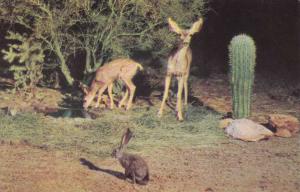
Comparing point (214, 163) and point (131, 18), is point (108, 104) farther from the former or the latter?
point (214, 163)

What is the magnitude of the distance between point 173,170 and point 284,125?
3.14m

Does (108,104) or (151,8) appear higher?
(151,8)

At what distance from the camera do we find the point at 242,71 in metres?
12.4

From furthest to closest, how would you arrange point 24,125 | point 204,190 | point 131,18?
point 131,18, point 24,125, point 204,190

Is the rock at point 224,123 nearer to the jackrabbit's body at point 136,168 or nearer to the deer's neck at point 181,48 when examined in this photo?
the deer's neck at point 181,48

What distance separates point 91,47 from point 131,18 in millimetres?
1097

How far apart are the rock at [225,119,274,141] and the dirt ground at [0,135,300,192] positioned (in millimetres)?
290

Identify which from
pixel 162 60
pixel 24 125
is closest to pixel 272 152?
pixel 24 125

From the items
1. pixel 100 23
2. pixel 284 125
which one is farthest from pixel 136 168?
pixel 100 23

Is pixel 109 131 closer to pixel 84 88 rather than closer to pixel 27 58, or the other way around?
pixel 84 88

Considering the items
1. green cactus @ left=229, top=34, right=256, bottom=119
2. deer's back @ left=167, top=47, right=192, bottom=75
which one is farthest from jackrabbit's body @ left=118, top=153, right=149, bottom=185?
deer's back @ left=167, top=47, right=192, bottom=75

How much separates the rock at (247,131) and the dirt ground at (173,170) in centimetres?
29

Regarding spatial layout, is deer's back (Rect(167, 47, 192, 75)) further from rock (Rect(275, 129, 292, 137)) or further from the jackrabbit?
the jackrabbit

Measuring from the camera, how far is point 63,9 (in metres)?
13.7
